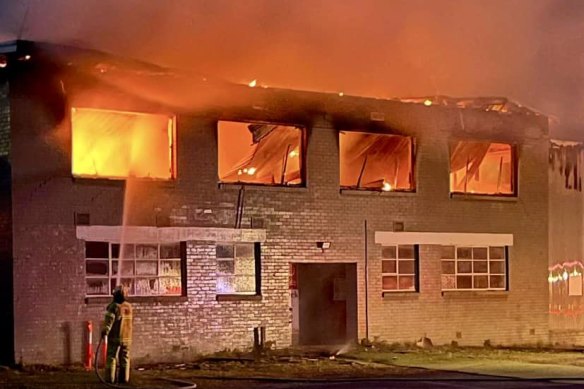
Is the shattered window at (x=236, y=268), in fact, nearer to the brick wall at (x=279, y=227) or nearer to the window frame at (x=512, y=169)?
the brick wall at (x=279, y=227)

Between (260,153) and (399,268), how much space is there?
4.34 meters

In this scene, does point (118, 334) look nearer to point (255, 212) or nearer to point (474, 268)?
point (255, 212)

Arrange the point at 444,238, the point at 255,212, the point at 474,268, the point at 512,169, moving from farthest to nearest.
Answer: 1. the point at 512,169
2. the point at 474,268
3. the point at 444,238
4. the point at 255,212

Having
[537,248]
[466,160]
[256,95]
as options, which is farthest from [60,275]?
[537,248]

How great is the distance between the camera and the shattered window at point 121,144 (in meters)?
19.0

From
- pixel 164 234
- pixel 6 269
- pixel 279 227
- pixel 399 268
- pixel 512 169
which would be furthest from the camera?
pixel 512 169

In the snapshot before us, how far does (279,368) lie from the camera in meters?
18.6

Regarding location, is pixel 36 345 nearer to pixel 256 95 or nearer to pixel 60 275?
pixel 60 275

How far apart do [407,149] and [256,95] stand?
4.21 m

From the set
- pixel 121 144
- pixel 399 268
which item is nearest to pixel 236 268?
pixel 121 144

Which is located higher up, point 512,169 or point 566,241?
point 512,169

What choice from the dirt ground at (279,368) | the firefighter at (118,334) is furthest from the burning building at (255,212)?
the firefighter at (118,334)

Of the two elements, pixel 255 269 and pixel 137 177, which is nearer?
pixel 137 177

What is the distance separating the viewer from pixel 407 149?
917 inches
